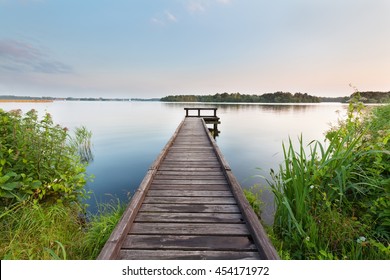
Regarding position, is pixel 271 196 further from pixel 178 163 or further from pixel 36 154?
pixel 36 154

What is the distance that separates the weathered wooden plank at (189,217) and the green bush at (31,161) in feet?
6.63

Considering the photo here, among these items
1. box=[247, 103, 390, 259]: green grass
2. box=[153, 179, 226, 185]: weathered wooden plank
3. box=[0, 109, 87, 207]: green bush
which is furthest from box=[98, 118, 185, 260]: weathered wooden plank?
box=[247, 103, 390, 259]: green grass

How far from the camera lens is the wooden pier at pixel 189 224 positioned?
7.39ft

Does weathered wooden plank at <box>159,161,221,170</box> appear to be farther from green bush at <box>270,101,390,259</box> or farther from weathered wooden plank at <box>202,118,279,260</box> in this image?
green bush at <box>270,101,390,259</box>

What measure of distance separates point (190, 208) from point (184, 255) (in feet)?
3.08

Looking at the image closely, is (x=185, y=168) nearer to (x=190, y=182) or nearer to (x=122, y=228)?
(x=190, y=182)

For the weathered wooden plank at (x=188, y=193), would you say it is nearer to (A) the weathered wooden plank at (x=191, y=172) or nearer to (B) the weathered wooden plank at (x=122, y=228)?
(B) the weathered wooden plank at (x=122, y=228)

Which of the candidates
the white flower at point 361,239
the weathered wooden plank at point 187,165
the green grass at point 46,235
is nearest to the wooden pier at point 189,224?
the weathered wooden plank at point 187,165

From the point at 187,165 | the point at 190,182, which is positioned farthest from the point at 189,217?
the point at 187,165

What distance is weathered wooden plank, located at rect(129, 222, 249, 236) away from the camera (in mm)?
2574

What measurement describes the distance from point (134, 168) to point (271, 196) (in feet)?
22.5
